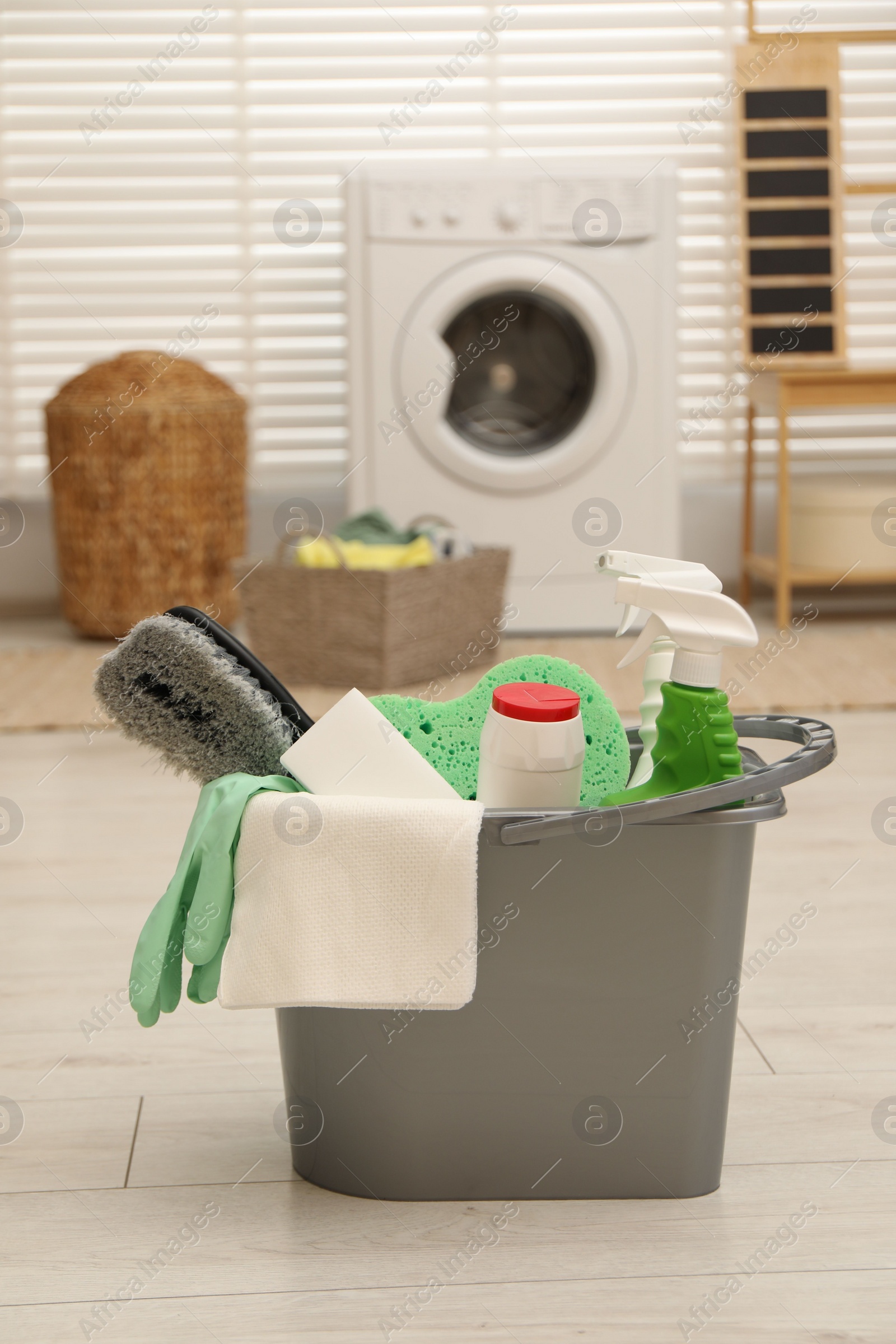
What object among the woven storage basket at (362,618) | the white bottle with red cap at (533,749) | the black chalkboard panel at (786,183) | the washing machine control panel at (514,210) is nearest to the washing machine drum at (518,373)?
the washing machine control panel at (514,210)

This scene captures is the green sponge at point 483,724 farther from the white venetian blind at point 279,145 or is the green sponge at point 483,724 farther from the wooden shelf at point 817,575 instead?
the white venetian blind at point 279,145

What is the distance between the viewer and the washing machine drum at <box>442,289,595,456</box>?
106 inches

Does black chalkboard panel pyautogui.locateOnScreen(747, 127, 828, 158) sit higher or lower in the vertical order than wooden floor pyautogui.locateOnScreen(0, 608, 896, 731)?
higher

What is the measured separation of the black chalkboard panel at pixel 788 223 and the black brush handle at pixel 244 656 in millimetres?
2379

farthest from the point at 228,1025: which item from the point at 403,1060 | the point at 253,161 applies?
the point at 253,161

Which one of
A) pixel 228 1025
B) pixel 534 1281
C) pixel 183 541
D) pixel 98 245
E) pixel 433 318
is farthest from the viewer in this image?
pixel 98 245

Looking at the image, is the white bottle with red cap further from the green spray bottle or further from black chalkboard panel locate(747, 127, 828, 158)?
black chalkboard panel locate(747, 127, 828, 158)

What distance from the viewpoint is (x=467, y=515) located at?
2762mm

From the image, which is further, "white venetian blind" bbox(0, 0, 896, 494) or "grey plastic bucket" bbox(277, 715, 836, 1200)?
"white venetian blind" bbox(0, 0, 896, 494)

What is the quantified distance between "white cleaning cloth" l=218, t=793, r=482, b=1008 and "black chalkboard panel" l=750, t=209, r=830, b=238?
2467 millimetres

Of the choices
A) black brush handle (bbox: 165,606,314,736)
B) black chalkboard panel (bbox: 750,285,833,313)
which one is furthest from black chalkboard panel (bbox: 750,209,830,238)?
black brush handle (bbox: 165,606,314,736)

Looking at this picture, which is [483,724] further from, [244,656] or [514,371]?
[514,371]

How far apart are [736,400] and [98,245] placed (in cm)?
158

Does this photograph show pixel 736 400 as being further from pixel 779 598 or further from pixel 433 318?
pixel 433 318
